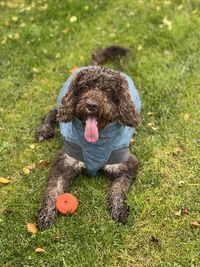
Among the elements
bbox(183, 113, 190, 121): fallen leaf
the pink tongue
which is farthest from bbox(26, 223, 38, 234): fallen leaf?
bbox(183, 113, 190, 121): fallen leaf

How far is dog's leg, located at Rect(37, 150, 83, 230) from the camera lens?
4883mm

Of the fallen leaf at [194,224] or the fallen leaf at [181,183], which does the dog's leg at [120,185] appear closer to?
the fallen leaf at [181,183]

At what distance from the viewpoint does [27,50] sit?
7707 mm

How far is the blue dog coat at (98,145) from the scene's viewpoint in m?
5.07

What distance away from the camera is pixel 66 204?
4996 millimetres

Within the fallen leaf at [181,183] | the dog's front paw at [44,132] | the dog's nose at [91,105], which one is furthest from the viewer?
the dog's front paw at [44,132]

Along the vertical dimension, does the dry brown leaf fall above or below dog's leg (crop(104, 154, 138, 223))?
above

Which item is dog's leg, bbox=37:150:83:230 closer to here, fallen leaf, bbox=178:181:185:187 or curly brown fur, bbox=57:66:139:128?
curly brown fur, bbox=57:66:139:128

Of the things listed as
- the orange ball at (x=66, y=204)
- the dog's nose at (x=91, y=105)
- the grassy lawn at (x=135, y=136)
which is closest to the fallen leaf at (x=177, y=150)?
the grassy lawn at (x=135, y=136)

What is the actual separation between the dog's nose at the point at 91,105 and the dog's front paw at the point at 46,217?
106 cm

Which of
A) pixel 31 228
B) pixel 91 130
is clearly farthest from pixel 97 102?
pixel 31 228

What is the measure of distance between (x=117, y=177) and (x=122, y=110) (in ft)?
2.56

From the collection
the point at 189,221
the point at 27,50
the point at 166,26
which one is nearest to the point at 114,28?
the point at 166,26

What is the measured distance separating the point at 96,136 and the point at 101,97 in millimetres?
385
